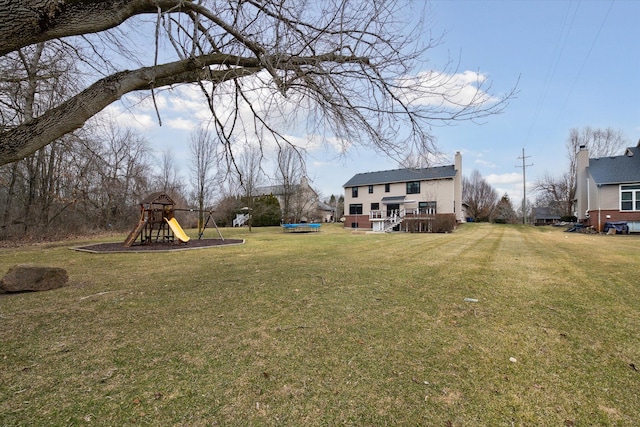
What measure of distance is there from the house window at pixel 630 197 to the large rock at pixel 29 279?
1218 inches

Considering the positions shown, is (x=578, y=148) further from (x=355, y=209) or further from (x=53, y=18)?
(x=53, y=18)

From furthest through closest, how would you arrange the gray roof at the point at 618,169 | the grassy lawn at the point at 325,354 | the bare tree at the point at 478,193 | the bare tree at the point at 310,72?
the bare tree at the point at 478,193 → the gray roof at the point at 618,169 → the bare tree at the point at 310,72 → the grassy lawn at the point at 325,354

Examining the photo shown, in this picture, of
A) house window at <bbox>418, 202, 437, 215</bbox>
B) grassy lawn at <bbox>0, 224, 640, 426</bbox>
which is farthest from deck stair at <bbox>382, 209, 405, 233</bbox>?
grassy lawn at <bbox>0, 224, 640, 426</bbox>

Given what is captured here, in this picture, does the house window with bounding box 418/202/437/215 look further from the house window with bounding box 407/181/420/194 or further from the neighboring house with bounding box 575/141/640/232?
the neighboring house with bounding box 575/141/640/232

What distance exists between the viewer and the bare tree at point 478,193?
184 feet

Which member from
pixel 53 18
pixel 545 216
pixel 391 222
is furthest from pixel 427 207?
pixel 545 216

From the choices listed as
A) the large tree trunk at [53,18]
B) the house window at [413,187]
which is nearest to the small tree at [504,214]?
the house window at [413,187]

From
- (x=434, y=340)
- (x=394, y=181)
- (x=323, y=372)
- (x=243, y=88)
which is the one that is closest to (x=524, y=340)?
(x=434, y=340)

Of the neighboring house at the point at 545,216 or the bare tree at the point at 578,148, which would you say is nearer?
the bare tree at the point at 578,148

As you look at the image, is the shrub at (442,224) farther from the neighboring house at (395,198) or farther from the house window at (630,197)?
the house window at (630,197)

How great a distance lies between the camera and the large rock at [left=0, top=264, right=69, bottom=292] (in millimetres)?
5445

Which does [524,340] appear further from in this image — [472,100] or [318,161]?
[318,161]

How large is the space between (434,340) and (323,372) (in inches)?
54.1

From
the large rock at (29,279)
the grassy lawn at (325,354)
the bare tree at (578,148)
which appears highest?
the bare tree at (578,148)
